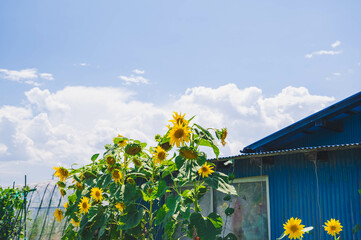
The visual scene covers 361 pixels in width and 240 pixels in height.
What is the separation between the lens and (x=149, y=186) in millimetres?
4434

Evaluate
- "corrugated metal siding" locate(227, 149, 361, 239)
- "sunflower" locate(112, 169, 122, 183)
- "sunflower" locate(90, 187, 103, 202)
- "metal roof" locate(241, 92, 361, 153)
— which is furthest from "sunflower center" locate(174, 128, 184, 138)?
"metal roof" locate(241, 92, 361, 153)

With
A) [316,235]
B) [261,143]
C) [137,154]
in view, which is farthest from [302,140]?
[137,154]

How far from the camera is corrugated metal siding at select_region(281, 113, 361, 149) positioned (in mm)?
8305

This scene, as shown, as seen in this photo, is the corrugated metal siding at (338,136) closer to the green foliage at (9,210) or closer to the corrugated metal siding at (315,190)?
the corrugated metal siding at (315,190)

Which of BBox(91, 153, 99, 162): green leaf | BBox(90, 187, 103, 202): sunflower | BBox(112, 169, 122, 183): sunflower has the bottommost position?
BBox(90, 187, 103, 202): sunflower

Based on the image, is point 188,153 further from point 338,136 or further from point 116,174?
point 338,136

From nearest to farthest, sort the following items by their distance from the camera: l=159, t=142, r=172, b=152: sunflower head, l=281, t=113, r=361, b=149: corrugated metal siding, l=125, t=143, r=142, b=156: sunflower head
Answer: l=159, t=142, r=172, b=152: sunflower head
l=125, t=143, r=142, b=156: sunflower head
l=281, t=113, r=361, b=149: corrugated metal siding

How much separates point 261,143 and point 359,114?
2.22m

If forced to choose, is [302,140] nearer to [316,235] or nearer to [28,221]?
[316,235]

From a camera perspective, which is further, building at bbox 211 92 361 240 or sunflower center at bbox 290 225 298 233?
building at bbox 211 92 361 240

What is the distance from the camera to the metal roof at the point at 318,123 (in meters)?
8.10

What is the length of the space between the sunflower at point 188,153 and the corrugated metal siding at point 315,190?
381 centimetres

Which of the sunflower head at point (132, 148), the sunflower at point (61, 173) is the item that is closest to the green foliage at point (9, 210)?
the sunflower at point (61, 173)

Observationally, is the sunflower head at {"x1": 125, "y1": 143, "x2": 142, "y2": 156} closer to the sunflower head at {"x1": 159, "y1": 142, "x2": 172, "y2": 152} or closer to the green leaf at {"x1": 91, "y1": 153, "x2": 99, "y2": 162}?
the sunflower head at {"x1": 159, "y1": 142, "x2": 172, "y2": 152}
